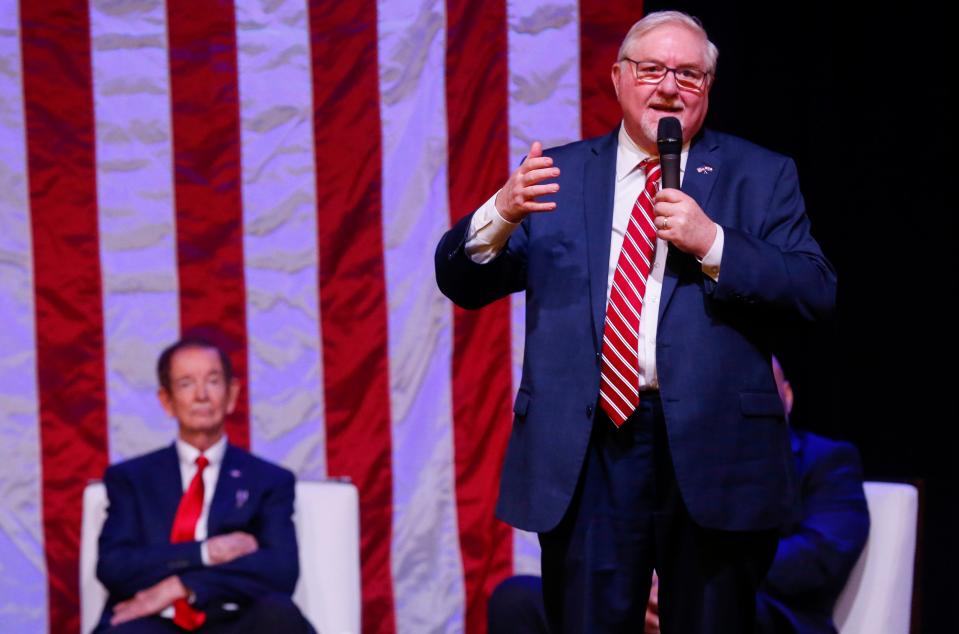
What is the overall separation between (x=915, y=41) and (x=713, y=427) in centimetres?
190

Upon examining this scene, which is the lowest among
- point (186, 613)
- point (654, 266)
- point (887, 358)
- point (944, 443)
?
point (186, 613)

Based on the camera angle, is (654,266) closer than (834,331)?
Yes

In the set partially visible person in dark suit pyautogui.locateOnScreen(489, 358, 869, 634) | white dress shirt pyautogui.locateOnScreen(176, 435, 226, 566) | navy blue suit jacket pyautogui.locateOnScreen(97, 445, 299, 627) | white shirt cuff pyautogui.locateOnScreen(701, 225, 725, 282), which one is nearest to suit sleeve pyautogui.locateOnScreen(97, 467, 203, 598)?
navy blue suit jacket pyautogui.locateOnScreen(97, 445, 299, 627)

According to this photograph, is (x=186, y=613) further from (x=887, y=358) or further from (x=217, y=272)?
(x=887, y=358)

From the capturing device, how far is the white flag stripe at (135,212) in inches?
131

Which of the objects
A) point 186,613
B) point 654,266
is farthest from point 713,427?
point 186,613

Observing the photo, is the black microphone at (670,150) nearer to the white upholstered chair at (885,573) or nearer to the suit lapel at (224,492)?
the white upholstered chair at (885,573)

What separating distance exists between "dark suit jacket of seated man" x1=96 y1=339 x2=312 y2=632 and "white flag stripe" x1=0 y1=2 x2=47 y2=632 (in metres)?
0.53

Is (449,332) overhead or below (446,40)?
below

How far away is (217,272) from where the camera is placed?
10.9 feet

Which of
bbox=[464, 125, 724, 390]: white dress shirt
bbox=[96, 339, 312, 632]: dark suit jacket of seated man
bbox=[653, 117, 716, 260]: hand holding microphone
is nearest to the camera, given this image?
bbox=[653, 117, 716, 260]: hand holding microphone

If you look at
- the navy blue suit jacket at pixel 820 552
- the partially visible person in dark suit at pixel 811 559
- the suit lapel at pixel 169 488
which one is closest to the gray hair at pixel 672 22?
the partially visible person in dark suit at pixel 811 559

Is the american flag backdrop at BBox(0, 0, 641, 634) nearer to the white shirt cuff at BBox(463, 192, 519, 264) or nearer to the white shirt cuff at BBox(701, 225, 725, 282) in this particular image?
the white shirt cuff at BBox(463, 192, 519, 264)

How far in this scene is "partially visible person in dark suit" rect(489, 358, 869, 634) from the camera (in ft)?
8.32
